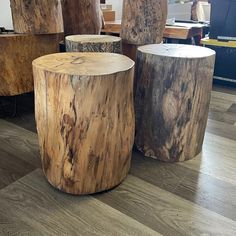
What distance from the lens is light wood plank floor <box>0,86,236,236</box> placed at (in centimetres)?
101

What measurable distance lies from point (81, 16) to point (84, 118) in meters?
1.19

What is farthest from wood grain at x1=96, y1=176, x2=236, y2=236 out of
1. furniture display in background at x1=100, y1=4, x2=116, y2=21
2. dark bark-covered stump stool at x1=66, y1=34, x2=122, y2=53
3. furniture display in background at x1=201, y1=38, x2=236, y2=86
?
furniture display in background at x1=100, y1=4, x2=116, y2=21

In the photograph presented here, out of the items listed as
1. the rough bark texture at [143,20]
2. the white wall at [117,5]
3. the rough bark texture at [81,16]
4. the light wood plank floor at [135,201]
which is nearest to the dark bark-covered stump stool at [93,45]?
the rough bark texture at [143,20]

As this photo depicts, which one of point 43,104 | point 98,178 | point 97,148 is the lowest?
point 98,178

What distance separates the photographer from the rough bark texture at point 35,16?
1.63m

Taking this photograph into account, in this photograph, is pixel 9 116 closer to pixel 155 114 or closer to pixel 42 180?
pixel 42 180

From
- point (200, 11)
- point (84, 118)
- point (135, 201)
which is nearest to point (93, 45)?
point (84, 118)

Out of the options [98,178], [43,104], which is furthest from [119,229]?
[43,104]

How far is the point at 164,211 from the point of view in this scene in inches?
43.1

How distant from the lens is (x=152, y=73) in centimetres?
129

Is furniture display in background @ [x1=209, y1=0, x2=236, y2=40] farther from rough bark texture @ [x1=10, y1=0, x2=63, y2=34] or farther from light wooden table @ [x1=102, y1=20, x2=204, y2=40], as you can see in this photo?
rough bark texture @ [x1=10, y1=0, x2=63, y2=34]

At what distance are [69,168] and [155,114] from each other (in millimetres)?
526

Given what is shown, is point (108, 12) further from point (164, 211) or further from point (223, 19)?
point (164, 211)

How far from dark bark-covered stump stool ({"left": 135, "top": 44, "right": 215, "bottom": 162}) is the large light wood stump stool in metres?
0.21
